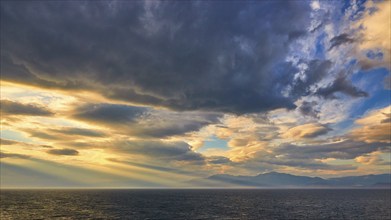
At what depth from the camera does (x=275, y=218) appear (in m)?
113

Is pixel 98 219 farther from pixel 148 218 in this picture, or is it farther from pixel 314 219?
pixel 314 219

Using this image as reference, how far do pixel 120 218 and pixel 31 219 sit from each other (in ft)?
90.5

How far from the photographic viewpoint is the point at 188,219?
10744 cm

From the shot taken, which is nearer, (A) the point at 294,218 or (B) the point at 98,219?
(B) the point at 98,219

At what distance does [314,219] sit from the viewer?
372ft

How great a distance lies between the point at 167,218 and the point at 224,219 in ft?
62.4

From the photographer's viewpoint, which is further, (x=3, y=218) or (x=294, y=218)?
(x=294, y=218)

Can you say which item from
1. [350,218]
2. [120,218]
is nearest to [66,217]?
[120,218]

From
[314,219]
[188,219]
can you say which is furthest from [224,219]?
[314,219]

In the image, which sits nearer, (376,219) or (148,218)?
(148,218)

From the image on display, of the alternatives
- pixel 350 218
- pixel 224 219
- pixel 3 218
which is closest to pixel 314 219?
pixel 350 218

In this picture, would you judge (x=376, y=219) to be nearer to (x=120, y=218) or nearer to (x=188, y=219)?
(x=188, y=219)

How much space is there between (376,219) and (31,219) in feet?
383

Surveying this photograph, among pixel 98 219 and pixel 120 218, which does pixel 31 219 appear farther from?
pixel 120 218
